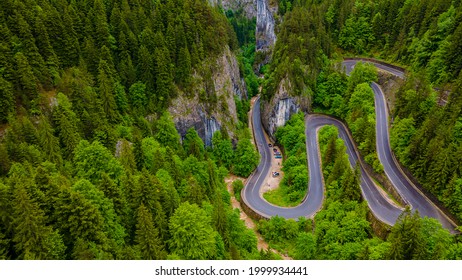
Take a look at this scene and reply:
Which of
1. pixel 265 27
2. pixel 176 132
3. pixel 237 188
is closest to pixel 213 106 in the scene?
pixel 176 132

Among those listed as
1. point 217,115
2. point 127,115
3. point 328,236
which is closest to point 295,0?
point 217,115

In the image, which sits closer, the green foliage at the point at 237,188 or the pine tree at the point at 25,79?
the pine tree at the point at 25,79

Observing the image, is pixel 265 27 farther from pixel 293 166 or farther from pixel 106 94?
pixel 106 94

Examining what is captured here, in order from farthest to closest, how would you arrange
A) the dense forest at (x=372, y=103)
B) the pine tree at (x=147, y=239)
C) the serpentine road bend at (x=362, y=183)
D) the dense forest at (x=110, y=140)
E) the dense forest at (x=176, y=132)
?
the serpentine road bend at (x=362, y=183), the dense forest at (x=372, y=103), the dense forest at (x=176, y=132), the pine tree at (x=147, y=239), the dense forest at (x=110, y=140)

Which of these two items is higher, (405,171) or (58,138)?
(58,138)

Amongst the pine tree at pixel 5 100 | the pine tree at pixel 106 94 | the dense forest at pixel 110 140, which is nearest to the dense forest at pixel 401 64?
the dense forest at pixel 110 140

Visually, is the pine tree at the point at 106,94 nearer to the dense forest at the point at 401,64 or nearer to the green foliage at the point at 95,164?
the green foliage at the point at 95,164

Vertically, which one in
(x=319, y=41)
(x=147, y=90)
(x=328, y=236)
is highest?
(x=319, y=41)

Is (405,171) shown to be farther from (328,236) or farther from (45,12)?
(45,12)
